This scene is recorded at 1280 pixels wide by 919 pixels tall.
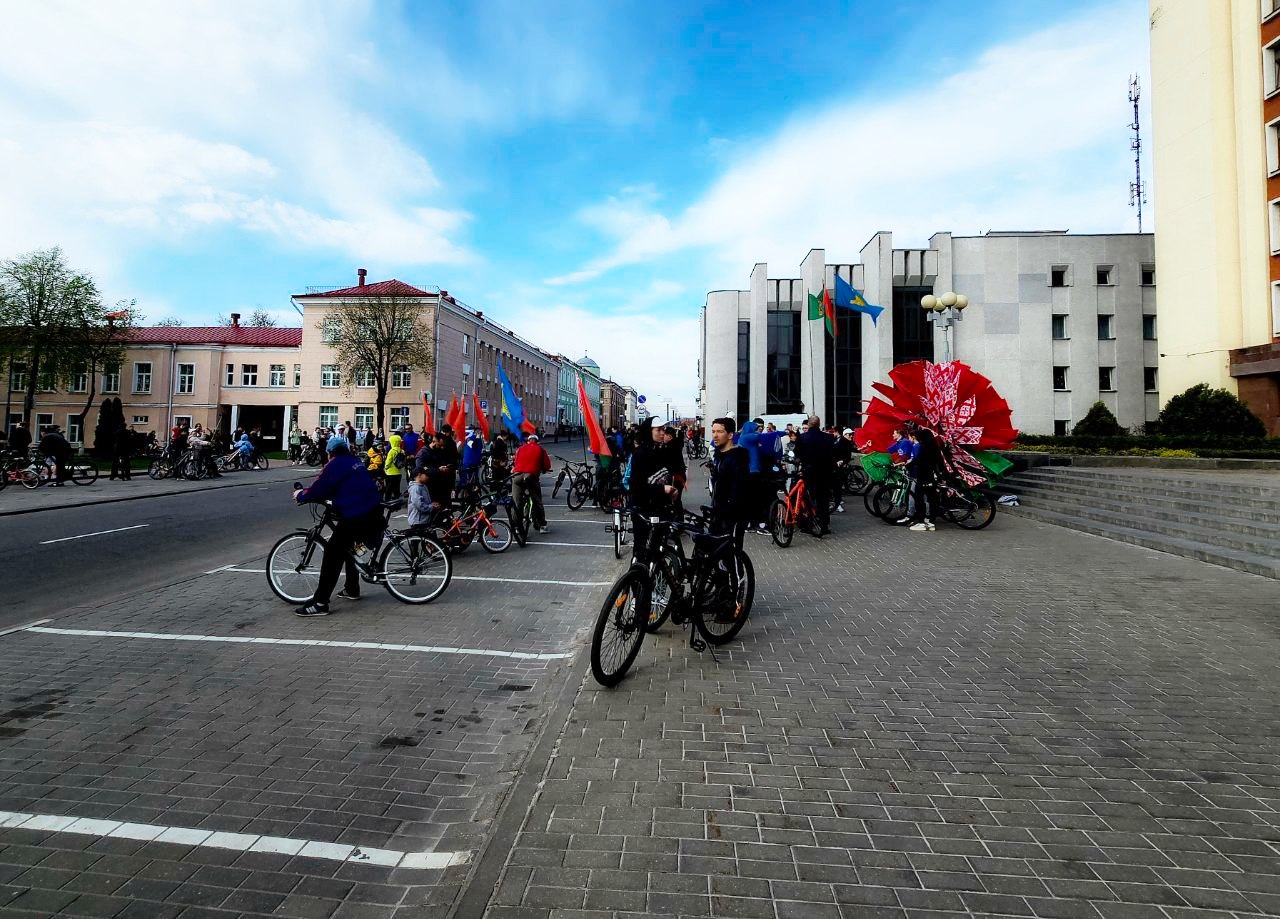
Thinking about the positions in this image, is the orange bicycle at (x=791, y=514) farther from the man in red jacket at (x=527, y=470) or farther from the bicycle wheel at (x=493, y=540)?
the bicycle wheel at (x=493, y=540)

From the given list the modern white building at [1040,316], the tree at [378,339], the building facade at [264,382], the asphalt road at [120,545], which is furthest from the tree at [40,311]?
the modern white building at [1040,316]

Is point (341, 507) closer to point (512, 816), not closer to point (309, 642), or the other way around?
point (309, 642)

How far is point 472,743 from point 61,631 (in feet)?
14.7

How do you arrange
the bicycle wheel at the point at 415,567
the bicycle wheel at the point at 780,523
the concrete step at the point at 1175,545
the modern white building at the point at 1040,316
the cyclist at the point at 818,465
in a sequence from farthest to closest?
the modern white building at the point at 1040,316 → the cyclist at the point at 818,465 → the bicycle wheel at the point at 780,523 → the concrete step at the point at 1175,545 → the bicycle wheel at the point at 415,567

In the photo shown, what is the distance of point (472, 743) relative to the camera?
379 cm

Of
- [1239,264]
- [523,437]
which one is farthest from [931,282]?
[523,437]

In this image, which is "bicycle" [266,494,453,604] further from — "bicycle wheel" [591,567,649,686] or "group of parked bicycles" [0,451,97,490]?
"group of parked bicycles" [0,451,97,490]

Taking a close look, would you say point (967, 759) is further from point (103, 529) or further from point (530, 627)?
point (103, 529)

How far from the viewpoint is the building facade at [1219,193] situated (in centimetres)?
2275

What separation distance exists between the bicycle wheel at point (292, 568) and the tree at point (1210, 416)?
2590cm

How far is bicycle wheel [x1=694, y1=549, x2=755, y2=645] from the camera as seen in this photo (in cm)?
548

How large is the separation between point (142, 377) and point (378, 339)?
20172 millimetres

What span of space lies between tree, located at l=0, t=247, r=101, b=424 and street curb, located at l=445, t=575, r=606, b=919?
52.1m

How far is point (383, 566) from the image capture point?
7.14 metres
